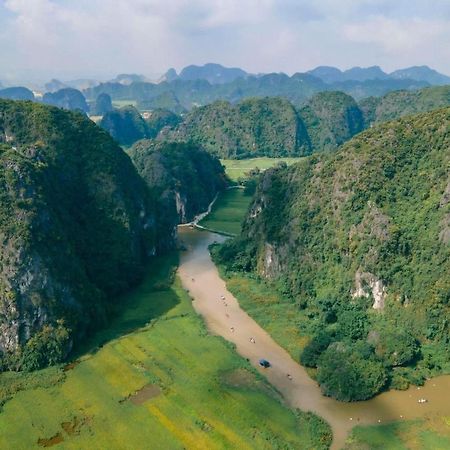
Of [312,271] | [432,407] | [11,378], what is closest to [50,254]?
[11,378]

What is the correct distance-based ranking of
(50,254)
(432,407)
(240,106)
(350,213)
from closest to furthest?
1. (432,407)
2. (50,254)
3. (350,213)
4. (240,106)

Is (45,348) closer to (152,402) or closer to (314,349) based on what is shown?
(152,402)

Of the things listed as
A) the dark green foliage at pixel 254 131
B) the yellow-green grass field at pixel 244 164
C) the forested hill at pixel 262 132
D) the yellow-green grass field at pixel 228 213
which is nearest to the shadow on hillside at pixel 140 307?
the yellow-green grass field at pixel 228 213

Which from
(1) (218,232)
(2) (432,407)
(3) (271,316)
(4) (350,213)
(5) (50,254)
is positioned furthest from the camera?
(1) (218,232)

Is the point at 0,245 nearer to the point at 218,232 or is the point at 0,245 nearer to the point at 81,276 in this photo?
the point at 81,276

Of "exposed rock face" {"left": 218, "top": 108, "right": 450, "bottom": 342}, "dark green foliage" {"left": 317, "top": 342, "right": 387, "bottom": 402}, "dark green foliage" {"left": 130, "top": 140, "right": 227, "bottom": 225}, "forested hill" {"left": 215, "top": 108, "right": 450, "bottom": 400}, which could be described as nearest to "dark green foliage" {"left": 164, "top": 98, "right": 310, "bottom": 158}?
"dark green foliage" {"left": 130, "top": 140, "right": 227, "bottom": 225}

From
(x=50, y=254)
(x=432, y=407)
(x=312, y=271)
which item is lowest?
(x=432, y=407)

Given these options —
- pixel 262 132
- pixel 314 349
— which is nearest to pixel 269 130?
pixel 262 132

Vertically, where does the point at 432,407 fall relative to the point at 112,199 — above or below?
below
